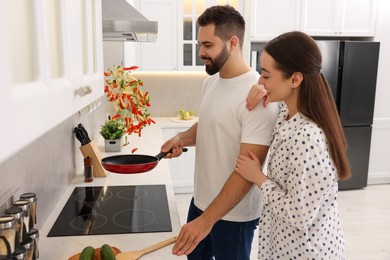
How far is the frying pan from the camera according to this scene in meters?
1.71

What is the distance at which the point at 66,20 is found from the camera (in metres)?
0.81

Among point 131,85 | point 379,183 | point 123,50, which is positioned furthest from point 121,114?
point 379,183

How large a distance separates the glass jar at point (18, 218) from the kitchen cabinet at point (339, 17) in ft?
12.6

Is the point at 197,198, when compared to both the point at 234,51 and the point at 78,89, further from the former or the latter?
the point at 78,89

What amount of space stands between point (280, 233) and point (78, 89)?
0.93 metres

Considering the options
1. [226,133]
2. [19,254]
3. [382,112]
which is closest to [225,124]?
[226,133]

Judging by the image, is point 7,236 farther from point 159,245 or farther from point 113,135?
point 113,135

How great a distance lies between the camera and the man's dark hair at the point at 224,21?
1.70m

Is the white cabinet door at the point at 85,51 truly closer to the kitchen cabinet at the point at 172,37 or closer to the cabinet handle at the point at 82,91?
the cabinet handle at the point at 82,91

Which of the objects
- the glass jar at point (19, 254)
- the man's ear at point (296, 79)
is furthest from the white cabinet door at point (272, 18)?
the glass jar at point (19, 254)

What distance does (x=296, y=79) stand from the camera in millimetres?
1340

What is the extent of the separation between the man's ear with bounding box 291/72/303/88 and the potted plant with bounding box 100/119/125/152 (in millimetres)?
1596

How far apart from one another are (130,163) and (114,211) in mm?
272

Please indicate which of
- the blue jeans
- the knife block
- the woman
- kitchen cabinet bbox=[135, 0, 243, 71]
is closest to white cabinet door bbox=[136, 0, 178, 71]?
kitchen cabinet bbox=[135, 0, 243, 71]
